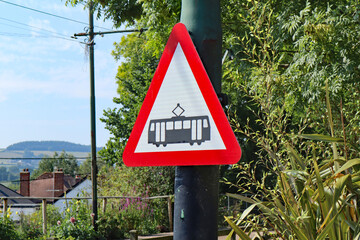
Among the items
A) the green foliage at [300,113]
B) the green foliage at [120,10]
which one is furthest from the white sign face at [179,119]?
the green foliage at [120,10]

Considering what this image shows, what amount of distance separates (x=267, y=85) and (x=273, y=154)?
430 millimetres

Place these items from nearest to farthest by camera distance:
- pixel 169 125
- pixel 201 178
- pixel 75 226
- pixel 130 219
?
1. pixel 201 178
2. pixel 169 125
3. pixel 75 226
4. pixel 130 219

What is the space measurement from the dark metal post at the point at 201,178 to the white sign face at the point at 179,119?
10 centimetres

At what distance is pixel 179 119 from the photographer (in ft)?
7.47

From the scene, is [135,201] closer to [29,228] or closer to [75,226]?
[75,226]

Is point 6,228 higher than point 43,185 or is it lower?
higher

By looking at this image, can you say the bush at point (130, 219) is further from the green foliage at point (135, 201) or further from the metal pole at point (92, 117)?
the metal pole at point (92, 117)

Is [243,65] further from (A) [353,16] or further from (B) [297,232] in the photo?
(B) [297,232]

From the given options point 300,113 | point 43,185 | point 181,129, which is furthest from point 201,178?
point 43,185

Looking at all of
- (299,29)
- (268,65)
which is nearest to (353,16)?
(299,29)

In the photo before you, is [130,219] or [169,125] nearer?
[169,125]

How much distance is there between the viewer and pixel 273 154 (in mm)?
3047

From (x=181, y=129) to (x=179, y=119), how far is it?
5cm

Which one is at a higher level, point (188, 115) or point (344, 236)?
point (188, 115)
